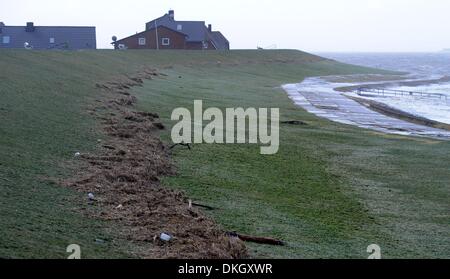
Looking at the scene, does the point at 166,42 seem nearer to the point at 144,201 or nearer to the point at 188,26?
the point at 188,26

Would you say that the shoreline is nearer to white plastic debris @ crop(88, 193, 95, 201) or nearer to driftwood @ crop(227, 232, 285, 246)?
driftwood @ crop(227, 232, 285, 246)

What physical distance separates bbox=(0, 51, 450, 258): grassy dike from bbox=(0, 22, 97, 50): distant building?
49.0m

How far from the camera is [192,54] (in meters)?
75.4

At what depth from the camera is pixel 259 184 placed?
15.2 meters

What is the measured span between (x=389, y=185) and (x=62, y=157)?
25.3 feet

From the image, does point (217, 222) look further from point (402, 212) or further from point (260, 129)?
point (260, 129)

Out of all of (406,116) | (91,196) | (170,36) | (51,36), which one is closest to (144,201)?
(91,196)

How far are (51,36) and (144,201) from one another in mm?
69857

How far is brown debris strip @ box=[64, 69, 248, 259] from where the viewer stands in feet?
30.0

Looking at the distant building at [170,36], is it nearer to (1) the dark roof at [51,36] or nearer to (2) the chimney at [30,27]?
(1) the dark roof at [51,36]
